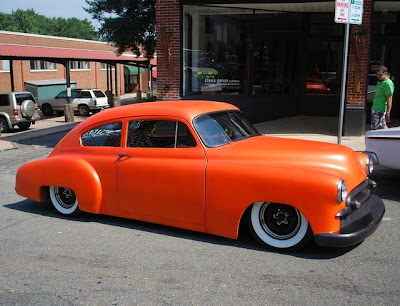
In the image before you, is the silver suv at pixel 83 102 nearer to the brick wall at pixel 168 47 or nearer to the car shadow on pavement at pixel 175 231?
the brick wall at pixel 168 47

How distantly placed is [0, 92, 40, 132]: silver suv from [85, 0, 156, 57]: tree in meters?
5.52

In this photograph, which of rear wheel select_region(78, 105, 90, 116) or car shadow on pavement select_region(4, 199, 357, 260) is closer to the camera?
car shadow on pavement select_region(4, 199, 357, 260)

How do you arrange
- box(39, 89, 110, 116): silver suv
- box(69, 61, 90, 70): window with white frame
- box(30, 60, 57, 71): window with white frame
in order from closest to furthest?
box(39, 89, 110, 116): silver suv → box(30, 60, 57, 71): window with white frame → box(69, 61, 90, 70): window with white frame

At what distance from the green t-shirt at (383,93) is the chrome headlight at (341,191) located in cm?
495

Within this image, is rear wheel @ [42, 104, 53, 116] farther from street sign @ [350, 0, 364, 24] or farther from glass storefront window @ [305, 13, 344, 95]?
street sign @ [350, 0, 364, 24]

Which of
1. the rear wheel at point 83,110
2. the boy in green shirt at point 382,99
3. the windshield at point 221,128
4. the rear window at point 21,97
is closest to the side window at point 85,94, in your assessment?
the rear wheel at point 83,110

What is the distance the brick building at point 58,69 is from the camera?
3556 cm

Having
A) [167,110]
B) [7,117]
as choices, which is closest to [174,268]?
[167,110]

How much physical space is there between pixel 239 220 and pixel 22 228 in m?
2.91

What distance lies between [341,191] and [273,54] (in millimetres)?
10640

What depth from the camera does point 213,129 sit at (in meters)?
4.95

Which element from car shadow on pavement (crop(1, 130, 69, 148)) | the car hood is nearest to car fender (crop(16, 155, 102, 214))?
the car hood

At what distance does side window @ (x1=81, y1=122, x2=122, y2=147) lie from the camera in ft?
17.7

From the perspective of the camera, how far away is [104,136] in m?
5.52
